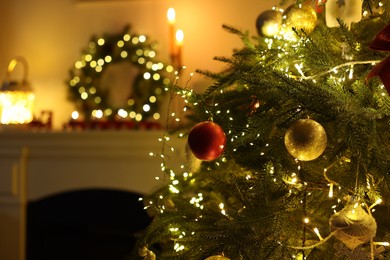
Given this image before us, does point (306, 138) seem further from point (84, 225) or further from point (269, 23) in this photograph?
point (84, 225)

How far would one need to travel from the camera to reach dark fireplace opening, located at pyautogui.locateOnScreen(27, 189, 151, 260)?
290 centimetres

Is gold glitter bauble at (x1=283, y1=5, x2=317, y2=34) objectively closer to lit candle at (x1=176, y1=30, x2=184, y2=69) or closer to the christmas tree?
the christmas tree

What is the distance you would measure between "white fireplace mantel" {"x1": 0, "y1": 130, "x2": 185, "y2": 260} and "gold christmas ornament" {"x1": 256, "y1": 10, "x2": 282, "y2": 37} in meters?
1.32

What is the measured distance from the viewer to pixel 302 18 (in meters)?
1.27

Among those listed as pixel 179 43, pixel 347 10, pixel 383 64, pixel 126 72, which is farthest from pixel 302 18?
pixel 126 72

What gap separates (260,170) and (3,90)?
78.1 inches

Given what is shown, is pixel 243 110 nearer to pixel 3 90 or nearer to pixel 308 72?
pixel 308 72

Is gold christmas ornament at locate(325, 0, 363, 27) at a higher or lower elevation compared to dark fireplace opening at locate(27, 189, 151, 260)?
higher

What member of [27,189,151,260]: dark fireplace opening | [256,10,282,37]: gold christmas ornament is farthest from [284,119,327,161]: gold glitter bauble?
[27,189,151,260]: dark fireplace opening

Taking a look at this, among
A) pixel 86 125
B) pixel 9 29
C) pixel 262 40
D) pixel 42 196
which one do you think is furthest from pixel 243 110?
pixel 9 29

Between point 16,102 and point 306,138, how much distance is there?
2195 millimetres

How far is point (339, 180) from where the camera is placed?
3.58ft

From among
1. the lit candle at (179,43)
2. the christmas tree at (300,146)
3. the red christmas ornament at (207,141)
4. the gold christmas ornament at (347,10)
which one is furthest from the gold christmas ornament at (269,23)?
the lit candle at (179,43)

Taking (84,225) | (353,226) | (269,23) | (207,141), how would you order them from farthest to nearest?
(84,225) < (269,23) < (207,141) < (353,226)
